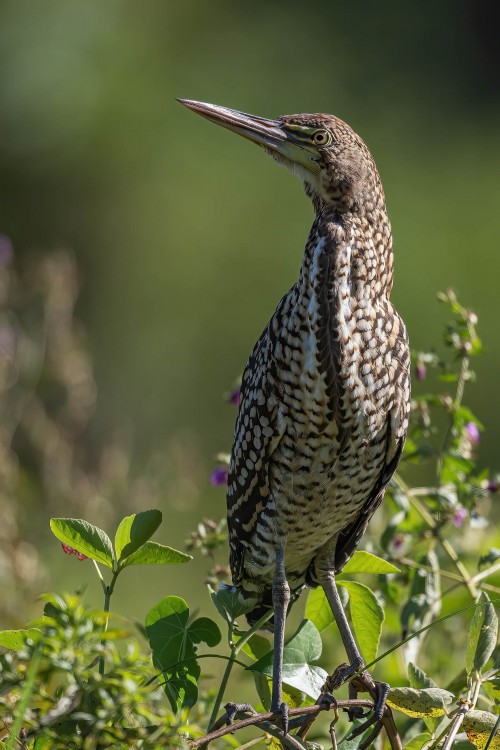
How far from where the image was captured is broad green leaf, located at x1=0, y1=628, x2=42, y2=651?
7.51 ft

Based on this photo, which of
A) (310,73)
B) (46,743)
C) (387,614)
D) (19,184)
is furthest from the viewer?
(310,73)

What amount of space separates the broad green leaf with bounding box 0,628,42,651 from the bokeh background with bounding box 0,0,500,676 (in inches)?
227

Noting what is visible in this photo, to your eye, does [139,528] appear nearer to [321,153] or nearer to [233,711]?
[233,711]

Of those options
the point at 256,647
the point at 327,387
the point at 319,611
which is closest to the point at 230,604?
the point at 256,647

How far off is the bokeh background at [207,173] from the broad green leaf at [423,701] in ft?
18.4

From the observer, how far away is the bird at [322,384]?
3.18 m

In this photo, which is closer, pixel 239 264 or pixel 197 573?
pixel 197 573

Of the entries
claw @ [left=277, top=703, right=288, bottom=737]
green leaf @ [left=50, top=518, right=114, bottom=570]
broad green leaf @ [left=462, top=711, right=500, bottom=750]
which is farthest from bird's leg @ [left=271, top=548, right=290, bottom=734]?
green leaf @ [left=50, top=518, right=114, bottom=570]

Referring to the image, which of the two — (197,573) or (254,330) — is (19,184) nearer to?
(254,330)

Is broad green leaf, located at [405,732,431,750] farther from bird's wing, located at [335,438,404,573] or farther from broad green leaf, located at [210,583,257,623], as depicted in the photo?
bird's wing, located at [335,438,404,573]

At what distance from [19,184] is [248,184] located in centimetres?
253

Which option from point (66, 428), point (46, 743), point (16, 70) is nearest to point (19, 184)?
point (16, 70)

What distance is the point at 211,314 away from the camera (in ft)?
40.3

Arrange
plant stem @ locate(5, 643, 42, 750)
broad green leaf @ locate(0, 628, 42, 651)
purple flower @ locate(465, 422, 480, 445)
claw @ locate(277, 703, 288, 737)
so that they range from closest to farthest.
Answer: plant stem @ locate(5, 643, 42, 750) → broad green leaf @ locate(0, 628, 42, 651) → claw @ locate(277, 703, 288, 737) → purple flower @ locate(465, 422, 480, 445)
